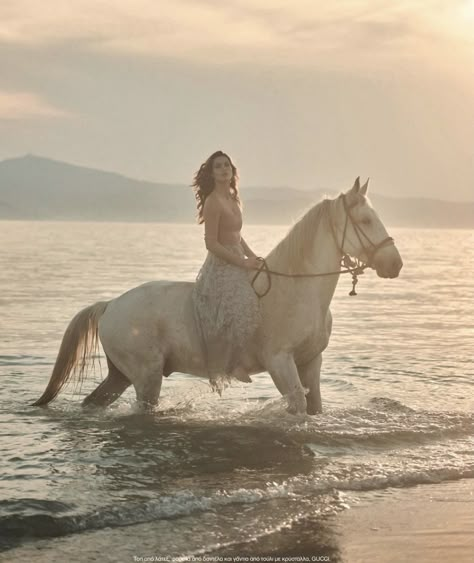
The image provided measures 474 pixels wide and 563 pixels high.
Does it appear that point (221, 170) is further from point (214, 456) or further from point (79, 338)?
point (214, 456)

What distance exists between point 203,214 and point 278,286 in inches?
40.2

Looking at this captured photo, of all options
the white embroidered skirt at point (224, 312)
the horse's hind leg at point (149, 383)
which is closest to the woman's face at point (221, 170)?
the white embroidered skirt at point (224, 312)

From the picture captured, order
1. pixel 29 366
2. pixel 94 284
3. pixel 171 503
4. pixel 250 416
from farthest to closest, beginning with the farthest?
pixel 94 284
pixel 29 366
pixel 250 416
pixel 171 503

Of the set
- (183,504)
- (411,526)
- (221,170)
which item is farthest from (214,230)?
(411,526)

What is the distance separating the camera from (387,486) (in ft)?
24.4

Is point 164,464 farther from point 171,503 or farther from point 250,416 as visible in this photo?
point 250,416

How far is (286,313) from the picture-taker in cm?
889

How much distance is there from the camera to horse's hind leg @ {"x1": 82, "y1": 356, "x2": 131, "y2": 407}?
32.7ft

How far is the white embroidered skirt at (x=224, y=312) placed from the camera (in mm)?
8867

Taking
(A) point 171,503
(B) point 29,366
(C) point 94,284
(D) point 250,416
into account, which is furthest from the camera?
(C) point 94,284

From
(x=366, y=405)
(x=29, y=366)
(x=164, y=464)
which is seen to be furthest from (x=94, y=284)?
(x=164, y=464)

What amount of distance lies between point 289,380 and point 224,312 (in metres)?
0.91

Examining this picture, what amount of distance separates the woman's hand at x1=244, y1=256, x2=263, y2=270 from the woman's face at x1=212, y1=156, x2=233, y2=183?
2.69 ft

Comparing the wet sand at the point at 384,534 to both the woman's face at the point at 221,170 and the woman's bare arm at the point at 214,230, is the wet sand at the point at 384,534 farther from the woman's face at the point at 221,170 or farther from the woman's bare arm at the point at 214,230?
the woman's face at the point at 221,170
